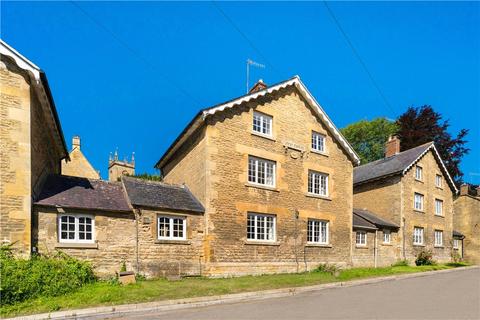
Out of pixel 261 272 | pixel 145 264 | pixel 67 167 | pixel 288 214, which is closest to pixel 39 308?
pixel 145 264

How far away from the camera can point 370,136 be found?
52.0m

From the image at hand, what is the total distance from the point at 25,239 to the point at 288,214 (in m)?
12.6

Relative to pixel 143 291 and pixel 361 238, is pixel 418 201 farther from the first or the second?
pixel 143 291

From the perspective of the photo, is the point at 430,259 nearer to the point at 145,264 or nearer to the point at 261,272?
the point at 261,272

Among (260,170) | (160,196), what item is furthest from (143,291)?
(260,170)

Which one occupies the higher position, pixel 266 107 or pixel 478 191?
pixel 266 107

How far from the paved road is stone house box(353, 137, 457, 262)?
1527cm

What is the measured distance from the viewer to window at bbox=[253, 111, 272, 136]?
795 inches

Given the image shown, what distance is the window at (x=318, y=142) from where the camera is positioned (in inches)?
891

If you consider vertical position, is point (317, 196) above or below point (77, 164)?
below

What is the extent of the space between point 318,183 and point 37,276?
51.4ft

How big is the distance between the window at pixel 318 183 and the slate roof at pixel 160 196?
7355mm

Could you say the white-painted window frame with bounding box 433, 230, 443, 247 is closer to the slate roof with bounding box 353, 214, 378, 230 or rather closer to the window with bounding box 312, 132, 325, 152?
the slate roof with bounding box 353, 214, 378, 230

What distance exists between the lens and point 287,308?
10.7 meters
